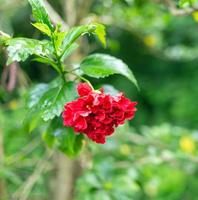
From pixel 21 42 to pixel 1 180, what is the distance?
930mm

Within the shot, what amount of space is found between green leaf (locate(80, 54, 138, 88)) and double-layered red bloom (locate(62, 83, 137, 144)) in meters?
0.15

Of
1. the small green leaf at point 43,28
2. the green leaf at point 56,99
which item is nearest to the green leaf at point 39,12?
the small green leaf at point 43,28

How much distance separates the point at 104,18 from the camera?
Answer: 7.04 ft

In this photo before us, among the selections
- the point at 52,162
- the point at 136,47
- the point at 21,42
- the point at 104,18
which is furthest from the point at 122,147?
the point at 136,47

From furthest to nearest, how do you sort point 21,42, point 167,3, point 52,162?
point 52,162 → point 167,3 → point 21,42

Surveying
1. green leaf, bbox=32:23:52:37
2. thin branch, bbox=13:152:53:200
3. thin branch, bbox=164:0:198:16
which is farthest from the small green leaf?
thin branch, bbox=13:152:53:200

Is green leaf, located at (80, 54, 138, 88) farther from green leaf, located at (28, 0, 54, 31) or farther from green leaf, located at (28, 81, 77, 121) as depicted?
green leaf, located at (28, 0, 54, 31)

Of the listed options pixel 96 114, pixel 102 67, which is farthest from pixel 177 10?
pixel 96 114

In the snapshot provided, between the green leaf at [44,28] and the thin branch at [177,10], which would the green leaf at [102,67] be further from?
the thin branch at [177,10]

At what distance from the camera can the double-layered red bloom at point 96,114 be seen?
915mm

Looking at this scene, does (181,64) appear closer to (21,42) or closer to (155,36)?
(155,36)

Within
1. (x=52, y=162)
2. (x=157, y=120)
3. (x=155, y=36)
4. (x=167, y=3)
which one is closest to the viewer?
(x=167, y=3)

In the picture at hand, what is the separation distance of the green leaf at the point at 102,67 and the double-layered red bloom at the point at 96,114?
151 millimetres

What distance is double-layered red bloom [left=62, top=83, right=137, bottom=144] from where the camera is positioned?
0.92 metres
